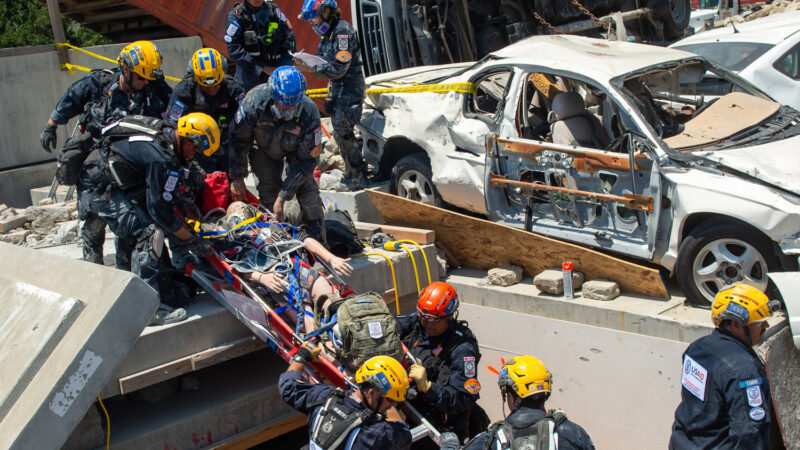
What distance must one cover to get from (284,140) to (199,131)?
0.97m

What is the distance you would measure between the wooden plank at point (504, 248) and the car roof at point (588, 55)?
1465 millimetres

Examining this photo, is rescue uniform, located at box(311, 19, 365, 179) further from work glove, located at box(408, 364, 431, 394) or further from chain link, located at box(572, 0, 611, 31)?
chain link, located at box(572, 0, 611, 31)

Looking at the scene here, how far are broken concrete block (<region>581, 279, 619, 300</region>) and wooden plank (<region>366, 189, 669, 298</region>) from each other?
104mm

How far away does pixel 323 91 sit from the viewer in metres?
9.18

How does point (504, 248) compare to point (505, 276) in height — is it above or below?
above

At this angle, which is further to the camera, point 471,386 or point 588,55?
point 588,55

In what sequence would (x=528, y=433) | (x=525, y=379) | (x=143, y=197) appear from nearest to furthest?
(x=528, y=433) < (x=525, y=379) < (x=143, y=197)

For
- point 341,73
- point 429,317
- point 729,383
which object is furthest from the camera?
point 341,73

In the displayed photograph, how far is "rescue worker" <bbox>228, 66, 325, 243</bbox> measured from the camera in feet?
19.8

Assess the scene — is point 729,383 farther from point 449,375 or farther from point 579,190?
point 579,190

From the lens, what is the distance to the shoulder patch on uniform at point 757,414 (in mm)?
3727

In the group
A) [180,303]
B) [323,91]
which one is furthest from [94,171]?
[323,91]

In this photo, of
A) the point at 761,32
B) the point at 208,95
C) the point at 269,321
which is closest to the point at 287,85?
the point at 208,95

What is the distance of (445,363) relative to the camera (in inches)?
191
